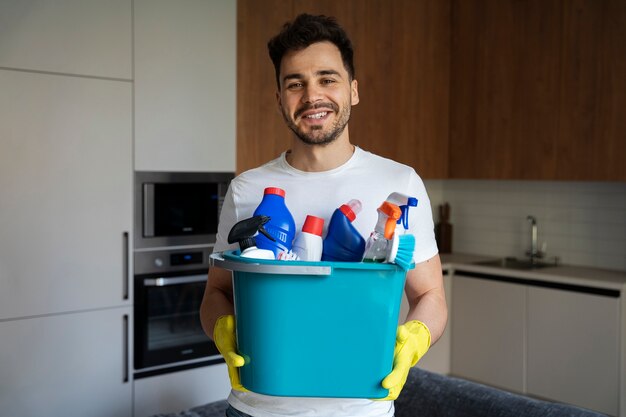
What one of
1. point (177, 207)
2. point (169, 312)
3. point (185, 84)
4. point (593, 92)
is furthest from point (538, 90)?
point (169, 312)

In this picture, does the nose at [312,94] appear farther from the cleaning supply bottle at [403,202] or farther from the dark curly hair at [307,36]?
the cleaning supply bottle at [403,202]

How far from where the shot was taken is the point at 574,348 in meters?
3.36

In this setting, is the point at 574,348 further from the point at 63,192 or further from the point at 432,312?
the point at 63,192

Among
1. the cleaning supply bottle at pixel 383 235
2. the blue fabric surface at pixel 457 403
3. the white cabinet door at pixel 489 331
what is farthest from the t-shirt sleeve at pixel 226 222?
the white cabinet door at pixel 489 331

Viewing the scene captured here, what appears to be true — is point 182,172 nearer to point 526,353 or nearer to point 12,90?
point 12,90

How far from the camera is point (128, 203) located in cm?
280

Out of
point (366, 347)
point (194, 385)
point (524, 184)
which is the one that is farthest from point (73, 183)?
point (524, 184)

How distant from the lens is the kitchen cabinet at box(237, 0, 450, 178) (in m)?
→ 3.15

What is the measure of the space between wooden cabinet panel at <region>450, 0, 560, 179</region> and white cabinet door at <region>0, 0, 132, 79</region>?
2049 millimetres

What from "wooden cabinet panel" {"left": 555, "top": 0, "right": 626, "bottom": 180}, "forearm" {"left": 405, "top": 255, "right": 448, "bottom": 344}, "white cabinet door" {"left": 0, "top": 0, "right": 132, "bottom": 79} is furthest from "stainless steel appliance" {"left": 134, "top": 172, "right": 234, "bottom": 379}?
"wooden cabinet panel" {"left": 555, "top": 0, "right": 626, "bottom": 180}

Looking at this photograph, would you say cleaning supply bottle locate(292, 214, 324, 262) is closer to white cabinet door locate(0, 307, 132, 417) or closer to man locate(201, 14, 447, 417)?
man locate(201, 14, 447, 417)

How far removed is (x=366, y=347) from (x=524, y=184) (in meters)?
3.18

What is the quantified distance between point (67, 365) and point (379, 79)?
2.14 m

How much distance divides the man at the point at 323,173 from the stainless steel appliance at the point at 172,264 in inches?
57.9
